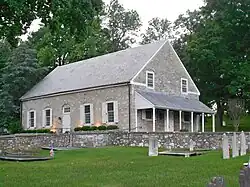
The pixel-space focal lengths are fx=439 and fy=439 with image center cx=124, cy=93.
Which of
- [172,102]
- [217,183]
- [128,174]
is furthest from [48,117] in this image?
[217,183]

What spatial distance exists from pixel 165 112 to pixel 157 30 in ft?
123

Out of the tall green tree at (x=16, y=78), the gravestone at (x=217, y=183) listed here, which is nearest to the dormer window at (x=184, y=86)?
the tall green tree at (x=16, y=78)

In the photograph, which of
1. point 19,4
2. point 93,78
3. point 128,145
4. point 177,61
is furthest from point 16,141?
point 19,4

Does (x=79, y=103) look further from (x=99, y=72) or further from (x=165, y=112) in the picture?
(x=165, y=112)

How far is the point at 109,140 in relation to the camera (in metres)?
27.3

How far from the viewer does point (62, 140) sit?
28.5m

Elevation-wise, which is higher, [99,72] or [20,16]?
[99,72]

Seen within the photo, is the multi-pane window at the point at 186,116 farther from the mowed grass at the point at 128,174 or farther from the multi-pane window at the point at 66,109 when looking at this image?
the mowed grass at the point at 128,174

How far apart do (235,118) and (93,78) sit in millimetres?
12381

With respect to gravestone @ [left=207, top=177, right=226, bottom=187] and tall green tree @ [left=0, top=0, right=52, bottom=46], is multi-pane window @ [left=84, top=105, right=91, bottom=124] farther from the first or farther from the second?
gravestone @ [left=207, top=177, right=226, bottom=187]

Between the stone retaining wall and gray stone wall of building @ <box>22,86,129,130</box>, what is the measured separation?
4596mm

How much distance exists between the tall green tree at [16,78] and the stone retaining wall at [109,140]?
13.1 m

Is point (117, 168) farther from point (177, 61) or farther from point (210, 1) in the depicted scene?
point (210, 1)

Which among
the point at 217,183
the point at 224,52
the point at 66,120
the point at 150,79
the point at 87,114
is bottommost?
the point at 217,183
